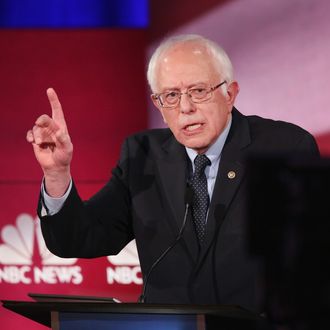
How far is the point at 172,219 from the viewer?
7.03 ft

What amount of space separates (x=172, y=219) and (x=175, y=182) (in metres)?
0.12

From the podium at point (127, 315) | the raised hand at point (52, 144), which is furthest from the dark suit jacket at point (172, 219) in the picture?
the podium at point (127, 315)

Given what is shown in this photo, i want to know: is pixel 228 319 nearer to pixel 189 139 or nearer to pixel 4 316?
pixel 189 139

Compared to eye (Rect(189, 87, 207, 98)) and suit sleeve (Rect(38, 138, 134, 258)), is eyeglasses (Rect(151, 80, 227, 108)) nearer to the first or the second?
eye (Rect(189, 87, 207, 98))

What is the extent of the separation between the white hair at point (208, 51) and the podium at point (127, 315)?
757 millimetres

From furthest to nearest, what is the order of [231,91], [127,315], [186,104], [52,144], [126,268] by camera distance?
1. [126,268]
2. [231,91]
3. [186,104]
4. [52,144]
5. [127,315]

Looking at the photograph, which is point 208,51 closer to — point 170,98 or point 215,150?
point 170,98

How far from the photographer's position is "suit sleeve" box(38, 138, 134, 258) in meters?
2.11

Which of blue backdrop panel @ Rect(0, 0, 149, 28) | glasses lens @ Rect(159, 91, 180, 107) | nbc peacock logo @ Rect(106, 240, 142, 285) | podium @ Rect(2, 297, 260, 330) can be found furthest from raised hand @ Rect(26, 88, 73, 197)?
blue backdrop panel @ Rect(0, 0, 149, 28)

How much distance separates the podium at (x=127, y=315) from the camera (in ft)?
5.05

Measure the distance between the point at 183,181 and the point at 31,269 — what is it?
4.90 feet

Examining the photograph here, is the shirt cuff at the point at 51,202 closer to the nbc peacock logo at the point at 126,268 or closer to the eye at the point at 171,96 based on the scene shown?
the eye at the point at 171,96

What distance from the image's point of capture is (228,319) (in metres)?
1.53

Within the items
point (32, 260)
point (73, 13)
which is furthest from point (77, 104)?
point (32, 260)
